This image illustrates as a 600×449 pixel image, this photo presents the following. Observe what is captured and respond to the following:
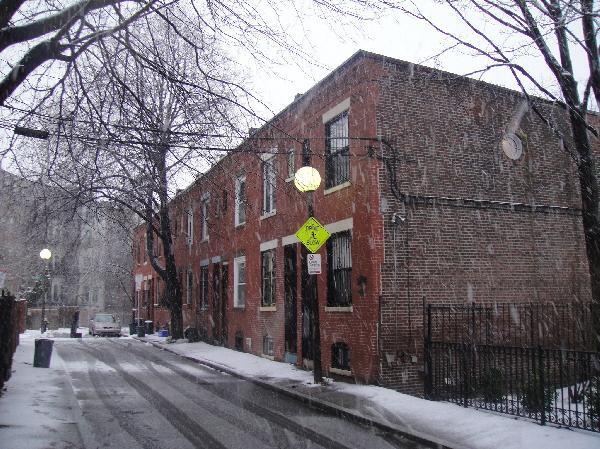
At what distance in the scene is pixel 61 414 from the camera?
30.3 feet

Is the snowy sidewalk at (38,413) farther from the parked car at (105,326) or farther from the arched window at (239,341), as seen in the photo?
the parked car at (105,326)

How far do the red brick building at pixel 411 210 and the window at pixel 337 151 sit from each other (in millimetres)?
Answer: 44

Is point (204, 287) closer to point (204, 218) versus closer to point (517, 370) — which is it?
point (204, 218)

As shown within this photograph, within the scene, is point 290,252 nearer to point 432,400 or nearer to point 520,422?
point 432,400

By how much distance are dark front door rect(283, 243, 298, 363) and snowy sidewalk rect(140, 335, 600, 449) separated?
187 centimetres

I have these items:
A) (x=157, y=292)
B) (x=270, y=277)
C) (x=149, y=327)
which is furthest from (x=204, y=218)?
(x=157, y=292)

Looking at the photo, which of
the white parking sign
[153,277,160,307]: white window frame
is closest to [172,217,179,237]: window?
[153,277,160,307]: white window frame

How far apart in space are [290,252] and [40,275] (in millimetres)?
42786

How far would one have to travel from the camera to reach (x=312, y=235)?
40.3ft

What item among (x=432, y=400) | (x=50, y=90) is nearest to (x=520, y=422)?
(x=432, y=400)

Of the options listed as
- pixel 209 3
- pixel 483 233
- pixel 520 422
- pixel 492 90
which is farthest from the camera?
pixel 492 90

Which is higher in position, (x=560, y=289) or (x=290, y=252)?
(x=290, y=252)

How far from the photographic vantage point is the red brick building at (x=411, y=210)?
12.2 meters

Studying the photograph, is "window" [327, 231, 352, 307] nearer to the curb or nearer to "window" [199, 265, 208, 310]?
the curb
